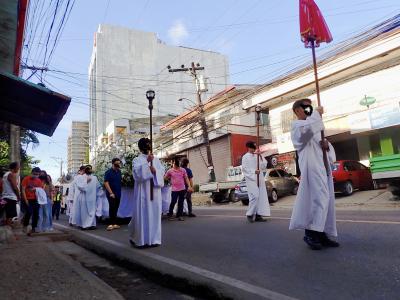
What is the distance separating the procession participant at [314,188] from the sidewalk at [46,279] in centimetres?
248

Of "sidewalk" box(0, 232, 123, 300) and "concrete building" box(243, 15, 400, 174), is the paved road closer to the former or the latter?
"sidewalk" box(0, 232, 123, 300)

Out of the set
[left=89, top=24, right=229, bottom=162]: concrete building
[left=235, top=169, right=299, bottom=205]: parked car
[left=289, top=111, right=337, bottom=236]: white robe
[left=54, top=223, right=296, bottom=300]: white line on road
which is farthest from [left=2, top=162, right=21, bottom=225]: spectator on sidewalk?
[left=89, top=24, right=229, bottom=162]: concrete building

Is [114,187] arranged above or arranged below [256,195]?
above

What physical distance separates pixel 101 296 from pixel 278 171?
18237 millimetres

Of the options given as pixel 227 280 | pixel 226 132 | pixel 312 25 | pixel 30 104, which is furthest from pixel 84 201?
pixel 226 132

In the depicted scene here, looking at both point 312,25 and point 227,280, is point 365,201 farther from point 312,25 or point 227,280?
point 227,280

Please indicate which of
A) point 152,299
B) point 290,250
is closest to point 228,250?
point 290,250

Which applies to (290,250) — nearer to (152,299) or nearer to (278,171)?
(152,299)

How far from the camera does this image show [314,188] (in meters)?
5.11

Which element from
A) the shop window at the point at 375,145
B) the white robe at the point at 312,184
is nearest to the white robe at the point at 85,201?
the white robe at the point at 312,184

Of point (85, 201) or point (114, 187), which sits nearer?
point (114, 187)

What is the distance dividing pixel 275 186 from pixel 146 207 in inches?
573

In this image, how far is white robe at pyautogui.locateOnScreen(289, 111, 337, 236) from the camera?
5031 millimetres

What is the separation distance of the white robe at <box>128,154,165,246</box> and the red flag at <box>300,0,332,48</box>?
3058mm
